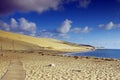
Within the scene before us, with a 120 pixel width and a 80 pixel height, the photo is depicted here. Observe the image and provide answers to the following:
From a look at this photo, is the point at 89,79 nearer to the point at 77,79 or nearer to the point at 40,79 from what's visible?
the point at 77,79

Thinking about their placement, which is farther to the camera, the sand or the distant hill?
the distant hill

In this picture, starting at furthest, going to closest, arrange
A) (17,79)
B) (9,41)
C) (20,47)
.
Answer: (9,41) → (20,47) → (17,79)

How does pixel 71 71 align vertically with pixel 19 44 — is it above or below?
below

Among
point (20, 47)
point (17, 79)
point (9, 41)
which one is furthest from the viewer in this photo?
point (9, 41)

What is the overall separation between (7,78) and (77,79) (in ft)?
16.1

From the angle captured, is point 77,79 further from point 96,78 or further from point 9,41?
point 9,41

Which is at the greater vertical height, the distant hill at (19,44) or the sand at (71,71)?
the distant hill at (19,44)

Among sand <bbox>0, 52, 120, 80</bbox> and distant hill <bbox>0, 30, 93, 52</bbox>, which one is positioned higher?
distant hill <bbox>0, 30, 93, 52</bbox>

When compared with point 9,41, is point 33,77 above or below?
below

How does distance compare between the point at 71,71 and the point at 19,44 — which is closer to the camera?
the point at 71,71

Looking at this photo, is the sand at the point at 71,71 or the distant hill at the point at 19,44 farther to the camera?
the distant hill at the point at 19,44

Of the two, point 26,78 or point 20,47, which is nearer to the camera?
point 26,78

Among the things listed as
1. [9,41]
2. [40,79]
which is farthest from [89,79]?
[9,41]

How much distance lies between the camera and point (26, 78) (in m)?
17.8
